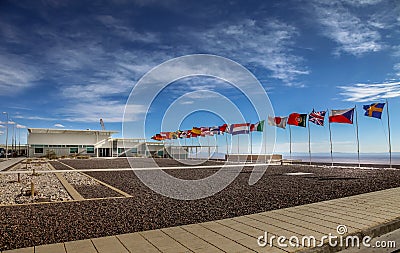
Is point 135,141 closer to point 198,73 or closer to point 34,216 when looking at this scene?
point 198,73

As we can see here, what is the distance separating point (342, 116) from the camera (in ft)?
70.2

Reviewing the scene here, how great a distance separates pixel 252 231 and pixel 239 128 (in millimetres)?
29704

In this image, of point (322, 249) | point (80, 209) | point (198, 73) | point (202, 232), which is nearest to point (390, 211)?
point (322, 249)

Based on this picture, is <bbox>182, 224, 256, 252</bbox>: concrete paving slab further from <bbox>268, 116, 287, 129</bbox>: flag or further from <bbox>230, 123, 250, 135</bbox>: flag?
<bbox>230, 123, 250, 135</bbox>: flag

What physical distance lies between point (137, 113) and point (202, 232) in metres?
5.77

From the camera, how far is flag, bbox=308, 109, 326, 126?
2278 centimetres

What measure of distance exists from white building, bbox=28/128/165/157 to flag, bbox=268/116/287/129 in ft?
93.8

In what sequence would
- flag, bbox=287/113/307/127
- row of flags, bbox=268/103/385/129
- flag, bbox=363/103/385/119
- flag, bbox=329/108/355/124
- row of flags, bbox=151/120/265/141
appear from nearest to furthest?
flag, bbox=363/103/385/119
row of flags, bbox=268/103/385/129
flag, bbox=329/108/355/124
flag, bbox=287/113/307/127
row of flags, bbox=151/120/265/141

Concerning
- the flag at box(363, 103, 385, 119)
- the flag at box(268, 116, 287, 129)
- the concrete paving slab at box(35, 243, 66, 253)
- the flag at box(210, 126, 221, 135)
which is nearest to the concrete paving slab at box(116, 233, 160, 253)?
the concrete paving slab at box(35, 243, 66, 253)

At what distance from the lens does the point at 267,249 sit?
3703 millimetres

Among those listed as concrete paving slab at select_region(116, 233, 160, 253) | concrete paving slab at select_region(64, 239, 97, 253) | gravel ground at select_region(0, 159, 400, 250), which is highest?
concrete paving slab at select_region(64, 239, 97, 253)

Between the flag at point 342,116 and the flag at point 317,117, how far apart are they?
0.71 m

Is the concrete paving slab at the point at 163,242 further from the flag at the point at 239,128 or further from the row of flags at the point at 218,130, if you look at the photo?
the flag at the point at 239,128

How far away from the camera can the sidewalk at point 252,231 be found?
12.3 ft
